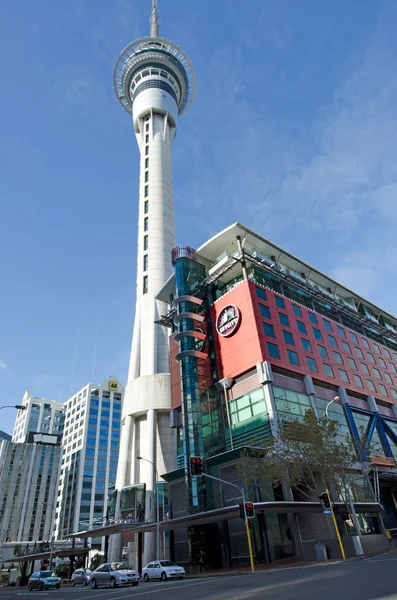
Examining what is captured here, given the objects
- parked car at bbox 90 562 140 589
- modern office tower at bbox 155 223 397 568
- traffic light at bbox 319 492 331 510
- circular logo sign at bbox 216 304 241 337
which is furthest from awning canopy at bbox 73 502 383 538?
circular logo sign at bbox 216 304 241 337

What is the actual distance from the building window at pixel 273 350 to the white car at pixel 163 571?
2407 centimetres

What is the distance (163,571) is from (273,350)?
2568cm

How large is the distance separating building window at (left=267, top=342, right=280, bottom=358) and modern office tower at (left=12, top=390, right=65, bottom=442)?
139010 mm

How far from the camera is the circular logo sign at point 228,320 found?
51.2 meters

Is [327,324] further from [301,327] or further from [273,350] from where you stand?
[273,350]

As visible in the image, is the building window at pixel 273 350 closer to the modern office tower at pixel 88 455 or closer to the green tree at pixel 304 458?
the green tree at pixel 304 458

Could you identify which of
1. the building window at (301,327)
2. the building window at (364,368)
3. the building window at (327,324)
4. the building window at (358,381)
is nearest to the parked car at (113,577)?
the building window at (301,327)

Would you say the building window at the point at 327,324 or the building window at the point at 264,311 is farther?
the building window at the point at 327,324

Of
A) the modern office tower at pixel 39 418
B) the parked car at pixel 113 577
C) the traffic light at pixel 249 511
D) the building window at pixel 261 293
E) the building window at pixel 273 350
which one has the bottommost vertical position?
the parked car at pixel 113 577

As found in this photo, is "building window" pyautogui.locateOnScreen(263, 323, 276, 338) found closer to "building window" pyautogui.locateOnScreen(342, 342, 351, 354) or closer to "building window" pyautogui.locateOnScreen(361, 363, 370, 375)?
"building window" pyautogui.locateOnScreen(342, 342, 351, 354)

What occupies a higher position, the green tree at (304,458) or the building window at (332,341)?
the building window at (332,341)

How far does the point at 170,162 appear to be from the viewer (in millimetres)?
97500

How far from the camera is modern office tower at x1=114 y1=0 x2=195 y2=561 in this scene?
6288 cm

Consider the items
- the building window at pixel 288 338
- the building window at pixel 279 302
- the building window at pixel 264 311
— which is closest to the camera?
the building window at pixel 264 311
